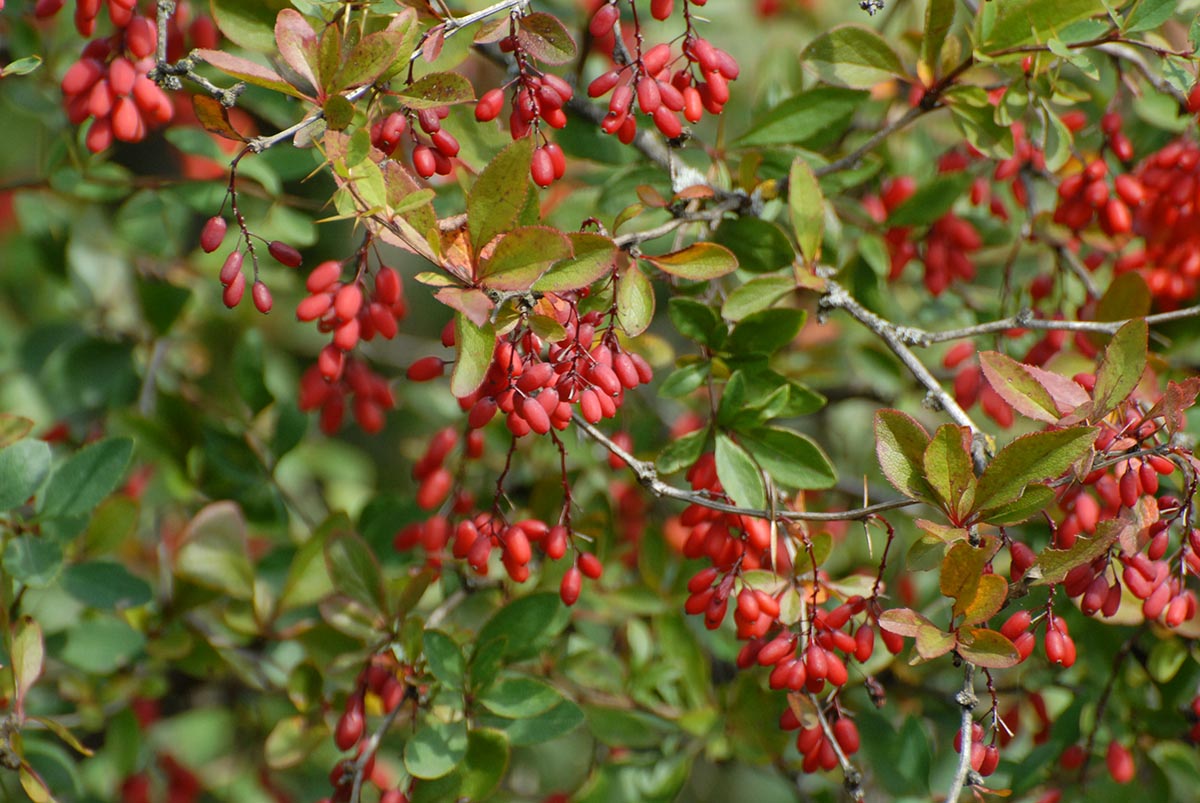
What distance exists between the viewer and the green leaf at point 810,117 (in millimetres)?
1479

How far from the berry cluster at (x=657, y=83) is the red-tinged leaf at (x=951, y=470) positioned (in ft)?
1.44

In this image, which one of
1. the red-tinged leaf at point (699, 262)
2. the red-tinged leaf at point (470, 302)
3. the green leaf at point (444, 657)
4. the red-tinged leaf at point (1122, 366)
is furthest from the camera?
the green leaf at point (444, 657)

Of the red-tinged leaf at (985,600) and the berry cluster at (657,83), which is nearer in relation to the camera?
the red-tinged leaf at (985,600)

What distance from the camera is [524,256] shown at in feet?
3.36

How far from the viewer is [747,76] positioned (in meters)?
2.90

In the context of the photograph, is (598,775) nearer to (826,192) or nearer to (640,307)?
(640,307)

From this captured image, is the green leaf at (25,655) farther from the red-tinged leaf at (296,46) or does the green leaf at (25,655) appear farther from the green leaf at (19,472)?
the red-tinged leaf at (296,46)

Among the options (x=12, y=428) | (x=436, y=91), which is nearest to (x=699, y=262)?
(x=436, y=91)

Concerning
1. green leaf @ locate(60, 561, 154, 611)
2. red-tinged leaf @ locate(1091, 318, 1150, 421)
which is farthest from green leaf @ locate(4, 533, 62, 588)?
red-tinged leaf @ locate(1091, 318, 1150, 421)

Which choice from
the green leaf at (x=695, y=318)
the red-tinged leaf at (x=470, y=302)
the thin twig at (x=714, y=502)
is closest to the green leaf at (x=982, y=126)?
the green leaf at (x=695, y=318)

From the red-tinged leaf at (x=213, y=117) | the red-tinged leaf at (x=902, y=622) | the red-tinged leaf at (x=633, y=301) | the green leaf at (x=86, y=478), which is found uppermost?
the red-tinged leaf at (x=213, y=117)

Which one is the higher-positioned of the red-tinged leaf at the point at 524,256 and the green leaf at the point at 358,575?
the red-tinged leaf at the point at 524,256

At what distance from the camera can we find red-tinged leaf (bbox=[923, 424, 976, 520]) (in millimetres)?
1044

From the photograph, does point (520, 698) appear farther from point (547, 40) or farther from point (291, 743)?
point (547, 40)
